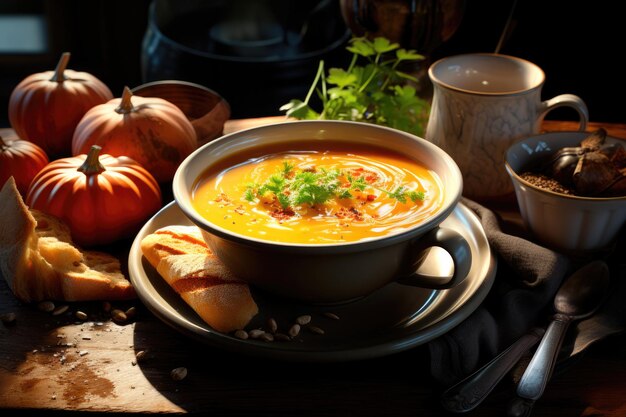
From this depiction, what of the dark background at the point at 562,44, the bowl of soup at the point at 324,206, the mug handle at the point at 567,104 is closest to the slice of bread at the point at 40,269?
the bowl of soup at the point at 324,206

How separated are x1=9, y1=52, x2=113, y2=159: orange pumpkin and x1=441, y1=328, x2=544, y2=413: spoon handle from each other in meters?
1.40

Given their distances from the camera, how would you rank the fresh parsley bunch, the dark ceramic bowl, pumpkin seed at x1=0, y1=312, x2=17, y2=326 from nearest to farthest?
pumpkin seed at x1=0, y1=312, x2=17, y2=326 → the fresh parsley bunch → the dark ceramic bowl

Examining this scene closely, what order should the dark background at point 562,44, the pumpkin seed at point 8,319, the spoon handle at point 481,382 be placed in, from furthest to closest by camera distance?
the dark background at point 562,44 < the pumpkin seed at point 8,319 < the spoon handle at point 481,382

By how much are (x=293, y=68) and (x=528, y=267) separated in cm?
178

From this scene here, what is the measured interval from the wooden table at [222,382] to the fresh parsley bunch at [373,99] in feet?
2.94

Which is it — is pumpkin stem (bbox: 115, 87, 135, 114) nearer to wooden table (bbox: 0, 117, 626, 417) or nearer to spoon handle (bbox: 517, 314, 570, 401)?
wooden table (bbox: 0, 117, 626, 417)

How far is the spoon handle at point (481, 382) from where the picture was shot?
3.99 ft

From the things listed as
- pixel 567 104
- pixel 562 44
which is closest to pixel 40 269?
pixel 567 104

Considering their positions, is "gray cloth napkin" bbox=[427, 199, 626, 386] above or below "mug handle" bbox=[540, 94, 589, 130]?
below

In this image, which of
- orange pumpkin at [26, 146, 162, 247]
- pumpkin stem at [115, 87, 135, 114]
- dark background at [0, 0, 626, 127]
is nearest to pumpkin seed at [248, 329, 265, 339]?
orange pumpkin at [26, 146, 162, 247]

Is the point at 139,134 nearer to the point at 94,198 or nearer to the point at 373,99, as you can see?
the point at 94,198

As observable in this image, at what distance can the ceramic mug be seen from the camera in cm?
181

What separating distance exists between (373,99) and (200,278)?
0.92 metres

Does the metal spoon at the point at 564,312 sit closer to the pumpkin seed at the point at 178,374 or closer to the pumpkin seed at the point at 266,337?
the pumpkin seed at the point at 266,337
